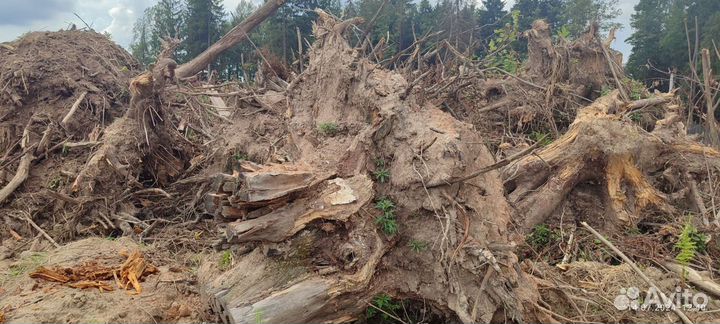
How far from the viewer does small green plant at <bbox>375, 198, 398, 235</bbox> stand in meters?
3.36

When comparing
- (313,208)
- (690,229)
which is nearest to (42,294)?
(313,208)

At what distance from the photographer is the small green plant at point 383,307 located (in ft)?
10.8

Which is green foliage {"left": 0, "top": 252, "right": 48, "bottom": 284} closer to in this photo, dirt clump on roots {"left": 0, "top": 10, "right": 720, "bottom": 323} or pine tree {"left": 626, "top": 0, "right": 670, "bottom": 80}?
dirt clump on roots {"left": 0, "top": 10, "right": 720, "bottom": 323}

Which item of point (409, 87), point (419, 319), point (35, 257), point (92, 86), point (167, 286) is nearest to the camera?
point (419, 319)

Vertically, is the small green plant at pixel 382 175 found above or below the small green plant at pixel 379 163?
below

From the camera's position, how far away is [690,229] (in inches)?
171

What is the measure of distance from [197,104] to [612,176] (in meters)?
5.80

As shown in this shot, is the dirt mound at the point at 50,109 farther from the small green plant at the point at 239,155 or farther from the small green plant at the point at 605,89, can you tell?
the small green plant at the point at 605,89

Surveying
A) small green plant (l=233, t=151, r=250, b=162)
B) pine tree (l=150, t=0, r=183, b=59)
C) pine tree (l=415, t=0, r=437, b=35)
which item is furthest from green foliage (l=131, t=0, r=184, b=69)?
small green plant (l=233, t=151, r=250, b=162)

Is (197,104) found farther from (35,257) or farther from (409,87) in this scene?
(409,87)

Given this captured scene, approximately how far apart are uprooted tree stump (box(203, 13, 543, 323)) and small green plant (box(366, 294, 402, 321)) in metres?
0.06

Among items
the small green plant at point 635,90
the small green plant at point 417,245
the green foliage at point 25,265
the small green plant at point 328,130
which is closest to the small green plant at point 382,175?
the small green plant at point 417,245

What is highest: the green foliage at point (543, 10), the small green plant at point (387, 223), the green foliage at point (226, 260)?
the green foliage at point (543, 10)

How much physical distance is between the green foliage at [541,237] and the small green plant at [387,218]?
1912mm
